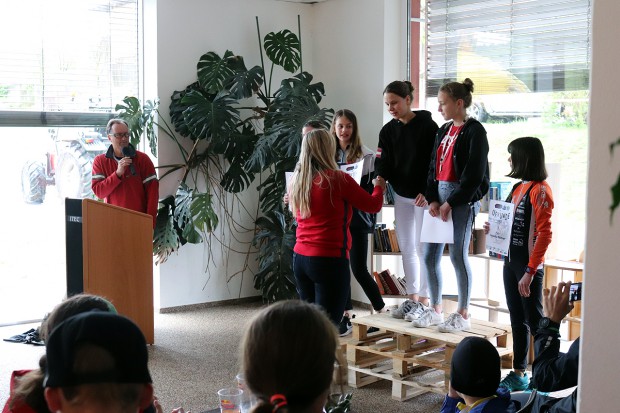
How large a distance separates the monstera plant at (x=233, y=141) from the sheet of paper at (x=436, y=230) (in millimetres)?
1707

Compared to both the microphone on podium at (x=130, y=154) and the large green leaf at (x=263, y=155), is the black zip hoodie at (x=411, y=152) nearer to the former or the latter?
the large green leaf at (x=263, y=155)

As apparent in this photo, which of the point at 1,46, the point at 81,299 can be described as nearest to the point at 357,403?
the point at 81,299

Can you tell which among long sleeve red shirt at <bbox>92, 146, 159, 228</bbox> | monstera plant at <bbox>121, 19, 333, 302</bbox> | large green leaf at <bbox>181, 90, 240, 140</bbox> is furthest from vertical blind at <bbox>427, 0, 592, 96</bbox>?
long sleeve red shirt at <bbox>92, 146, 159, 228</bbox>

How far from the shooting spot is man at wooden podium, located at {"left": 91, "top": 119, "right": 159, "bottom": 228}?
6.22 m

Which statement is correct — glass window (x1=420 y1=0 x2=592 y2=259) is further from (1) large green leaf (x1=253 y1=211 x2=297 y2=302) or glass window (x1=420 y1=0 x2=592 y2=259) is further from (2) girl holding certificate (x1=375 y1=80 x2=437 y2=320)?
(1) large green leaf (x1=253 y1=211 x2=297 y2=302)

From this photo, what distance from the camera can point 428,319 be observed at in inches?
193

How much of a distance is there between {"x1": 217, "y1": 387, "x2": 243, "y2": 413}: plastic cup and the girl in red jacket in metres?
1.97

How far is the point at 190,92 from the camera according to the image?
22.8 feet

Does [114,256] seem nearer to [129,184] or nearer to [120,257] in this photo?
[120,257]

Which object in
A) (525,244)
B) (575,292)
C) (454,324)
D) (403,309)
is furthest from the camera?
(403,309)

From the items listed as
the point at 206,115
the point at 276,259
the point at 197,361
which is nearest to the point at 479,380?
the point at 197,361

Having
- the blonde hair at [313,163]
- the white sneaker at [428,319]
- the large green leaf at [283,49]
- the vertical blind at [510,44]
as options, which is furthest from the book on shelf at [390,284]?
the large green leaf at [283,49]

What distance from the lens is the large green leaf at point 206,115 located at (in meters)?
6.86

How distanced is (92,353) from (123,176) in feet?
15.9
